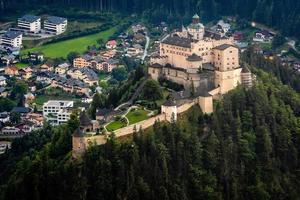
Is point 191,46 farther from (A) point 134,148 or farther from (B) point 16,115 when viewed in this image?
(B) point 16,115

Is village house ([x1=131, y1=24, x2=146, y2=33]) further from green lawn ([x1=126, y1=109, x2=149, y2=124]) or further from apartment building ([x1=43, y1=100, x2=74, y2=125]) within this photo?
green lawn ([x1=126, y1=109, x2=149, y2=124])

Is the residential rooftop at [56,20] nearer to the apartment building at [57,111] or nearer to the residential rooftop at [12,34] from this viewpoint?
the residential rooftop at [12,34]

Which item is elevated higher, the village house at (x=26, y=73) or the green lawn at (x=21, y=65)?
the village house at (x=26, y=73)

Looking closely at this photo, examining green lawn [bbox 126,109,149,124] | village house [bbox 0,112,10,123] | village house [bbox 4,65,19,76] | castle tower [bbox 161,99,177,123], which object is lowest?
village house [bbox 4,65,19,76]

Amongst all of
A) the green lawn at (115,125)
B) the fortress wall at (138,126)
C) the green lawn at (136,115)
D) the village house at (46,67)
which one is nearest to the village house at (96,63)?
the village house at (46,67)

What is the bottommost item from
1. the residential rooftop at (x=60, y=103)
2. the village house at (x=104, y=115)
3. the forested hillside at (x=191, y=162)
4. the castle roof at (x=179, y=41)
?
the residential rooftop at (x=60, y=103)

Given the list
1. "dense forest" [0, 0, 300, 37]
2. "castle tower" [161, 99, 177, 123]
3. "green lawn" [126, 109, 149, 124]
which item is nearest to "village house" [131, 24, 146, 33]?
"dense forest" [0, 0, 300, 37]
